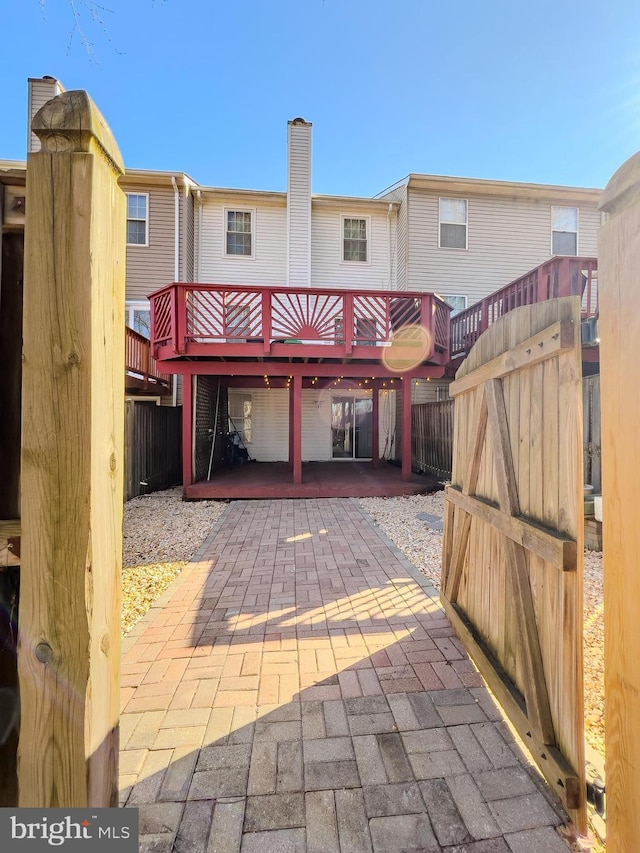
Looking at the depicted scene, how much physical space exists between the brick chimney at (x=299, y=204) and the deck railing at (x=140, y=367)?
180 inches

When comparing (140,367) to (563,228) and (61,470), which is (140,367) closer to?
(61,470)

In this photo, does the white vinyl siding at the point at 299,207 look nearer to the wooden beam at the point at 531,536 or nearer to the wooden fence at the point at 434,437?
the wooden fence at the point at 434,437

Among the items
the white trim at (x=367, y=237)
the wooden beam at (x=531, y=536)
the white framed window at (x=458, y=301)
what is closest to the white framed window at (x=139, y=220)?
the white trim at (x=367, y=237)

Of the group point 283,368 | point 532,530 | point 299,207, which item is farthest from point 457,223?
point 532,530

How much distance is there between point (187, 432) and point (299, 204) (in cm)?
778

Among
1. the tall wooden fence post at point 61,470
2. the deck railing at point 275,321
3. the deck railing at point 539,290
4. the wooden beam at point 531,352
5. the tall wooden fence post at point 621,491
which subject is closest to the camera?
the tall wooden fence post at point 61,470

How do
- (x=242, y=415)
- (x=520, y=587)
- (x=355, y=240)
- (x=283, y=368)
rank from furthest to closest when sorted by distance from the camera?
(x=242, y=415)
(x=355, y=240)
(x=283, y=368)
(x=520, y=587)

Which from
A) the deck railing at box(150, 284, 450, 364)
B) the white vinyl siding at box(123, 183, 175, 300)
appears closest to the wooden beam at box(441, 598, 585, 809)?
the deck railing at box(150, 284, 450, 364)

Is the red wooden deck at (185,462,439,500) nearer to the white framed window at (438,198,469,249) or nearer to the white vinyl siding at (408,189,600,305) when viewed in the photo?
the white vinyl siding at (408,189,600,305)

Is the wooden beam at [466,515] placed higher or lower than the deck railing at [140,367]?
lower

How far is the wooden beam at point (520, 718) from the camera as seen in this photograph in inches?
56.6

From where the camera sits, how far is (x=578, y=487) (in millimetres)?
1513

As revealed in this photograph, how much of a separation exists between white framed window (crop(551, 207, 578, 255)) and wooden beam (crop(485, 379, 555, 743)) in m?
12.5

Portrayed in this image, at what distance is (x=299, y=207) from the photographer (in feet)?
36.3
